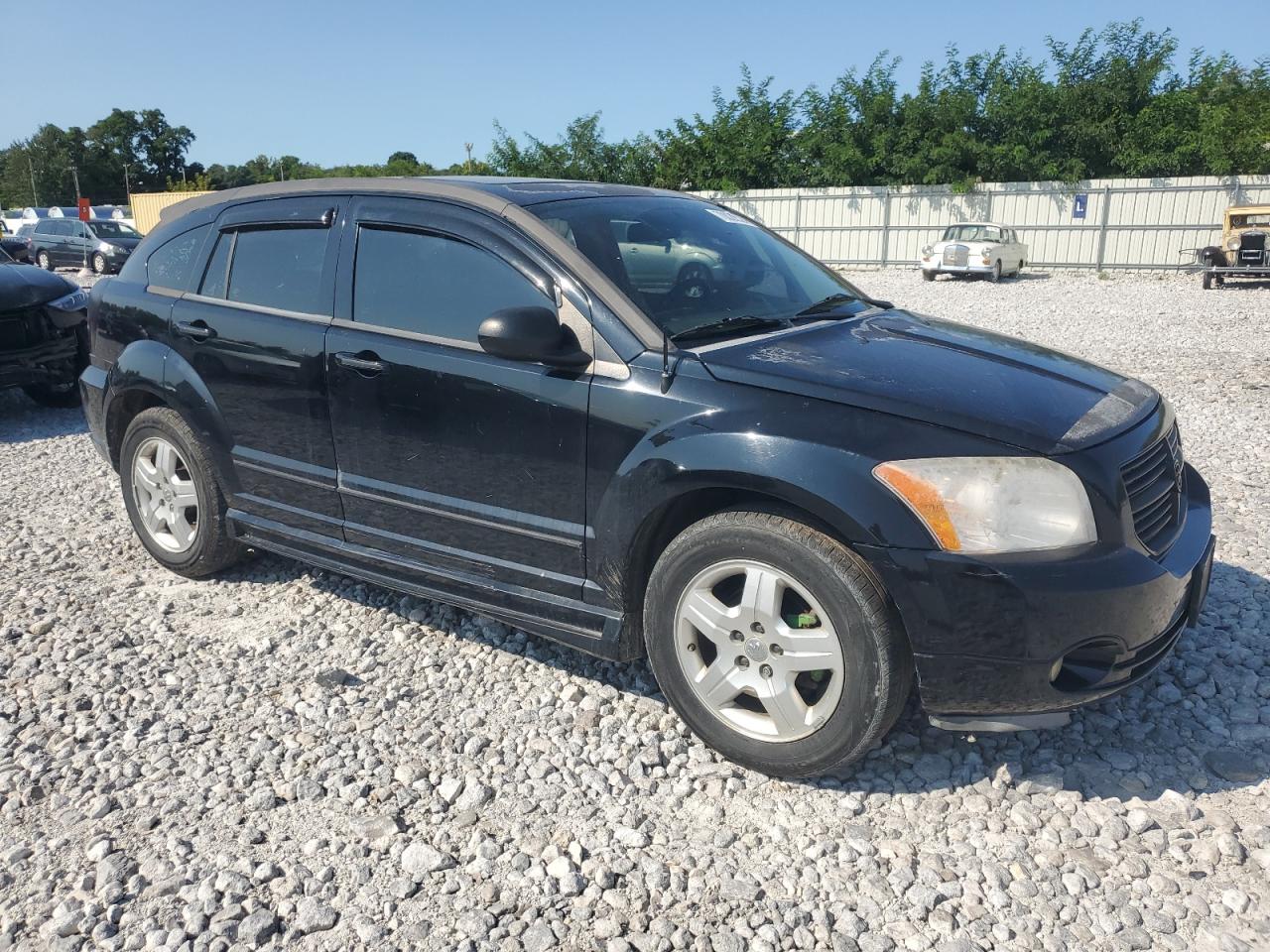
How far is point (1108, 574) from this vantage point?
103 inches

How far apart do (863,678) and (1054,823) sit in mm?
706

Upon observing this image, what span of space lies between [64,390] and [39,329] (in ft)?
3.34

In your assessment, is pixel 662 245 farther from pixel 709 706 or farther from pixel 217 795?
pixel 217 795

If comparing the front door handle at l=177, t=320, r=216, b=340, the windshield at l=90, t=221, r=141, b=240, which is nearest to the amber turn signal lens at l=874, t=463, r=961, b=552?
the front door handle at l=177, t=320, r=216, b=340

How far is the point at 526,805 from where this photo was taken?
289 centimetres

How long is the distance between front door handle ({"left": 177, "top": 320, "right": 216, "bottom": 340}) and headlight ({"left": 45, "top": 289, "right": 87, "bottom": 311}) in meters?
4.62

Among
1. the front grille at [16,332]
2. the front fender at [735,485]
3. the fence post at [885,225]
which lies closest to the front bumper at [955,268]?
the fence post at [885,225]

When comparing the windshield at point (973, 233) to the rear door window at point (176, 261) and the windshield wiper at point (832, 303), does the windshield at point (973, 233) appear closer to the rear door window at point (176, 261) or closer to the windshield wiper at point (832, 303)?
the windshield wiper at point (832, 303)

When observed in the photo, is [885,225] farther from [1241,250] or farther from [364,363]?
[364,363]

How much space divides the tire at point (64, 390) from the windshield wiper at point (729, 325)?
7023mm

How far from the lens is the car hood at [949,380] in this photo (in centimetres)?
275

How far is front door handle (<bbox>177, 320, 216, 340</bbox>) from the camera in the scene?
4.21 meters

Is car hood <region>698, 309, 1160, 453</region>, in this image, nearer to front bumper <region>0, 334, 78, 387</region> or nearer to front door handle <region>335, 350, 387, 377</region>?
front door handle <region>335, 350, 387, 377</region>

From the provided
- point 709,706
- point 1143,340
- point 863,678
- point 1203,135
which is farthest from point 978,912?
point 1203,135
